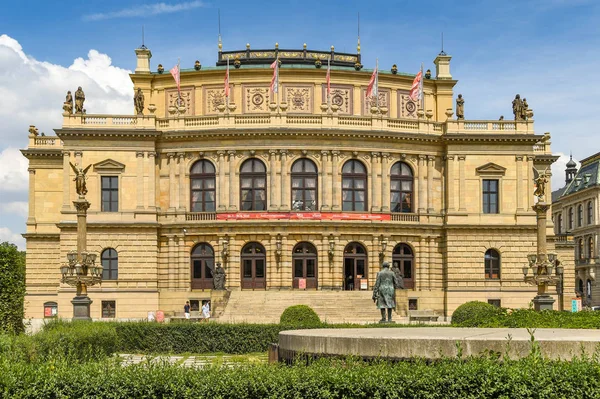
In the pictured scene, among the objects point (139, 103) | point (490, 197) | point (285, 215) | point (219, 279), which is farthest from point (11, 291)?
point (490, 197)

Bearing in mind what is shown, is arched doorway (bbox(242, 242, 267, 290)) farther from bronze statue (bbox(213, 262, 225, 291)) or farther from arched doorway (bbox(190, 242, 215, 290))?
arched doorway (bbox(190, 242, 215, 290))

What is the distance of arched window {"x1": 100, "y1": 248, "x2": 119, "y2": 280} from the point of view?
62188 millimetres

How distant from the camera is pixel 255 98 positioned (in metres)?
69.4

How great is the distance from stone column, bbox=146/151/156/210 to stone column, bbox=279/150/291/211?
951 centimetres

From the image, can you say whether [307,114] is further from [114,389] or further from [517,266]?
[114,389]

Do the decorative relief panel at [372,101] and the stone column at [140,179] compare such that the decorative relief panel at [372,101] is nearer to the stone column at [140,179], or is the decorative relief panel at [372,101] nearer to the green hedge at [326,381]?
the stone column at [140,179]

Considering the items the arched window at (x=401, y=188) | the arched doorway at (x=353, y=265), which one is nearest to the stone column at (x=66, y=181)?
the arched doorway at (x=353, y=265)

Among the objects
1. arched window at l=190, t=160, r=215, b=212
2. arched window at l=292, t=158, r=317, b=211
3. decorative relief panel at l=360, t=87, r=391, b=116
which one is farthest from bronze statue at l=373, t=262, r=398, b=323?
decorative relief panel at l=360, t=87, r=391, b=116

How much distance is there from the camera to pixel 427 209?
213ft

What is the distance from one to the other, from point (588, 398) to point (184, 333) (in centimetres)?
2443

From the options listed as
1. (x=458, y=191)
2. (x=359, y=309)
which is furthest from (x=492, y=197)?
(x=359, y=309)

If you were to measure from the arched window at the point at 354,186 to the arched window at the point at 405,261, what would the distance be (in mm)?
4170

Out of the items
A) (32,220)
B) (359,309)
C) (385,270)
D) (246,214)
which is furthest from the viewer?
Result: (32,220)

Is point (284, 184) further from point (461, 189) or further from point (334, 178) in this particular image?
point (461, 189)
